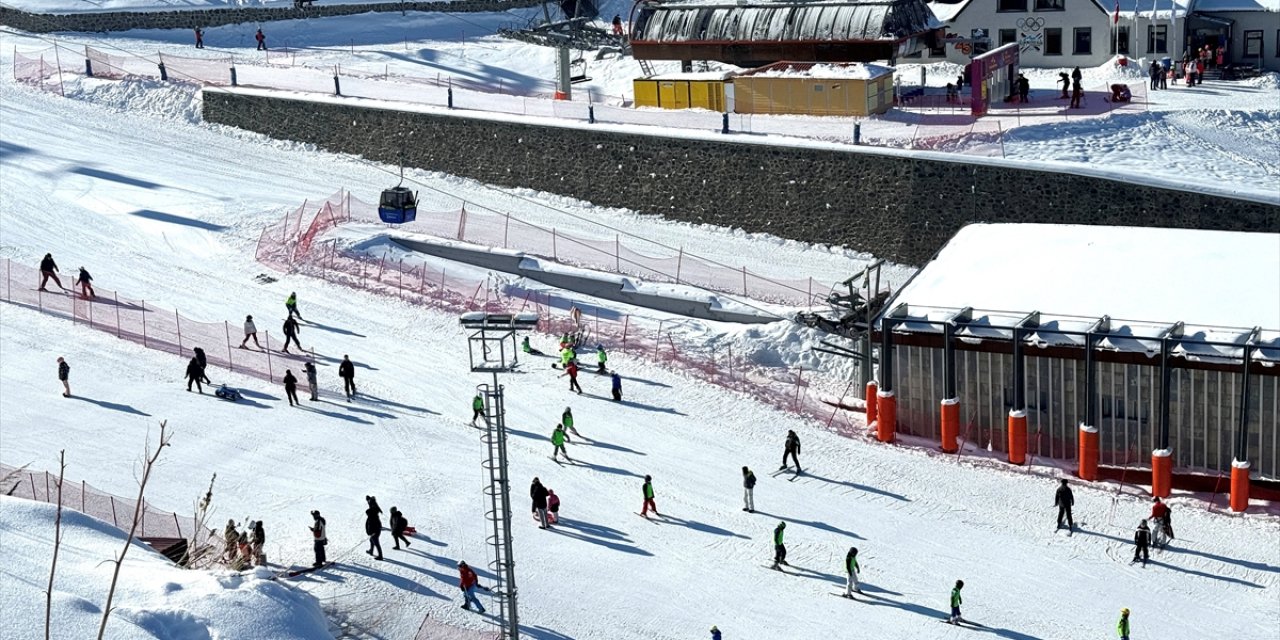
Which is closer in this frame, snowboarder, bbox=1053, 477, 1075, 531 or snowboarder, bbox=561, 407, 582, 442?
snowboarder, bbox=1053, 477, 1075, 531

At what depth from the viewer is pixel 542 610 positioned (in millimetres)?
27594

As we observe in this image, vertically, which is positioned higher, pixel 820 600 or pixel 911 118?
pixel 911 118

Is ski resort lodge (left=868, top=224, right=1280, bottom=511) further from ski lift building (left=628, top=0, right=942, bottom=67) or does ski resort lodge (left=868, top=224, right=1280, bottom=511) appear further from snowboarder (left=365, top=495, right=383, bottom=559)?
ski lift building (left=628, top=0, right=942, bottom=67)

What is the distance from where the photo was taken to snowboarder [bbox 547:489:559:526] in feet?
99.7

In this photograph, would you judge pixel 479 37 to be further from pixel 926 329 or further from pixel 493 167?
pixel 926 329

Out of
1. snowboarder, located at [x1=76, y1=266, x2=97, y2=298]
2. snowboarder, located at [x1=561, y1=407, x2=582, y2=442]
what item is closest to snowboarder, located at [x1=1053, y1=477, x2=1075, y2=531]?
snowboarder, located at [x1=561, y1=407, x2=582, y2=442]

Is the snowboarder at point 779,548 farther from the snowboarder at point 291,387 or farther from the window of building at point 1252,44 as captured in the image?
the window of building at point 1252,44

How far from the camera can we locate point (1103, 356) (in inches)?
1296

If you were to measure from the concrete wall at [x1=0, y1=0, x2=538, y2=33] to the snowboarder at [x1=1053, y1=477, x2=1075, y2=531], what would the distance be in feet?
148

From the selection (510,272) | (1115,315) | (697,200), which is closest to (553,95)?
(697,200)

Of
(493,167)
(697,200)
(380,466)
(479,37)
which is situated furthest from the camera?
(479,37)

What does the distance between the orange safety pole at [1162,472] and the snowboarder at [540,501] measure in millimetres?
11391

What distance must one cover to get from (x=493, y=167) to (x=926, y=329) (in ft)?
68.0

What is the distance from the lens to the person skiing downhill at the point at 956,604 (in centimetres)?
2696
